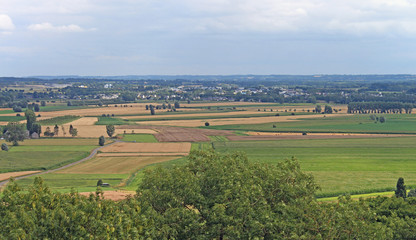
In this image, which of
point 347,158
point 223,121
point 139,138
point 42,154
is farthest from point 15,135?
point 347,158

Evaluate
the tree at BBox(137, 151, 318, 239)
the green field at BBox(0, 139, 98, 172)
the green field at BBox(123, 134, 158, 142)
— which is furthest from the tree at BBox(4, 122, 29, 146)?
the tree at BBox(137, 151, 318, 239)

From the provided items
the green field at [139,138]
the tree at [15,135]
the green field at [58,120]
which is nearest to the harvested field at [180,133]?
the green field at [139,138]

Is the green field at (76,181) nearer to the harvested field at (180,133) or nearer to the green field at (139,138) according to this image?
the green field at (139,138)

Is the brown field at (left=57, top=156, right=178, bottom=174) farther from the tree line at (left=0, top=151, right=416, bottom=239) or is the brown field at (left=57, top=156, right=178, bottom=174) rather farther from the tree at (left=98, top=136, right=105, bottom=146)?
the tree line at (left=0, top=151, right=416, bottom=239)

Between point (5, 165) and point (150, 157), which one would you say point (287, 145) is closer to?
point (150, 157)

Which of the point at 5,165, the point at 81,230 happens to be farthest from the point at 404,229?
the point at 5,165

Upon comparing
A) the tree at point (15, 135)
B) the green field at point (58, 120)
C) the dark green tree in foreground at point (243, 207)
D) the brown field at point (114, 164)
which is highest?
the dark green tree in foreground at point (243, 207)
